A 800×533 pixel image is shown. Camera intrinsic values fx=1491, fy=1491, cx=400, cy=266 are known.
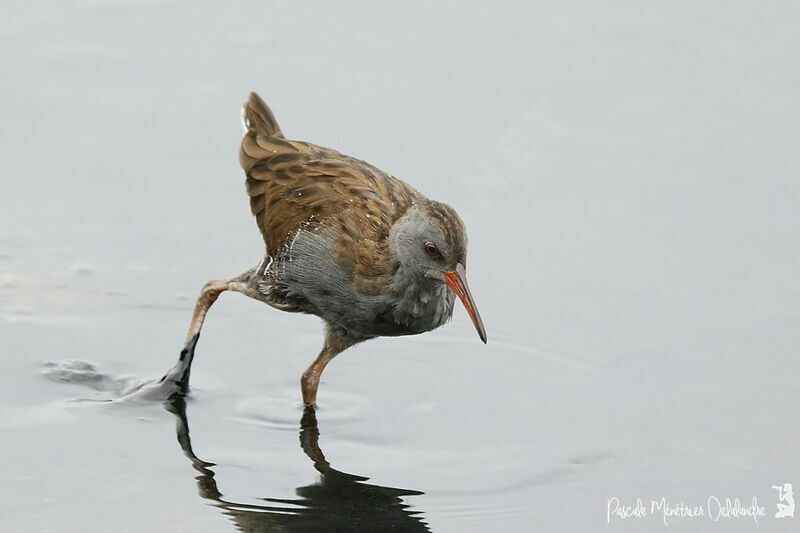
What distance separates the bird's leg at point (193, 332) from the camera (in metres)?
8.89

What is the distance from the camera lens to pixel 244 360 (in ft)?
30.8

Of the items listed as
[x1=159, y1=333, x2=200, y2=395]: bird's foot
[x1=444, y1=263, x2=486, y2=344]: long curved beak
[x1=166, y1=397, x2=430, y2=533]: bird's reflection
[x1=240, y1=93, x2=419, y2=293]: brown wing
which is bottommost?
[x1=166, y1=397, x2=430, y2=533]: bird's reflection

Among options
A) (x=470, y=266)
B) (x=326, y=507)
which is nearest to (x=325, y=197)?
(x=470, y=266)

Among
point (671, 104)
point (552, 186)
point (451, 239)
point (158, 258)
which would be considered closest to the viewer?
point (451, 239)

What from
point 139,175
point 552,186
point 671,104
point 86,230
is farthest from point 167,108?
point 671,104

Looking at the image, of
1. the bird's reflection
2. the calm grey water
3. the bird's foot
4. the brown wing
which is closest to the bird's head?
the brown wing

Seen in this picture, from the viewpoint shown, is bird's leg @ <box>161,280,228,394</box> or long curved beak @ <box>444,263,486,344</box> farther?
bird's leg @ <box>161,280,228,394</box>

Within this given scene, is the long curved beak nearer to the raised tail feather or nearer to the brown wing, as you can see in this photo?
the brown wing

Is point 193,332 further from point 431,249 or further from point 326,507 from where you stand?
point 326,507

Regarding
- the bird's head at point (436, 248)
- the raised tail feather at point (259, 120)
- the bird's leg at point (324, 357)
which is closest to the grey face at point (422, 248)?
the bird's head at point (436, 248)

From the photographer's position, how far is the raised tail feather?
32.4ft

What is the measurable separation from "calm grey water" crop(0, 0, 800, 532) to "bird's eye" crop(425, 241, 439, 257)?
41.6 inches

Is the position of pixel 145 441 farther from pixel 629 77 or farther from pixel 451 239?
pixel 629 77

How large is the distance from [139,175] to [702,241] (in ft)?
13.7
